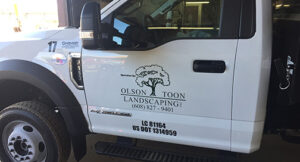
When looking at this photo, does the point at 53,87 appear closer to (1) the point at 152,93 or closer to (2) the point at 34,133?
(2) the point at 34,133

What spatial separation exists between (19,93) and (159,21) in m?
1.68

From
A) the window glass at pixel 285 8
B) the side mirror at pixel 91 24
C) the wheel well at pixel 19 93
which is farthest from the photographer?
the wheel well at pixel 19 93

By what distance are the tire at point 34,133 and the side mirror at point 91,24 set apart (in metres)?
0.91

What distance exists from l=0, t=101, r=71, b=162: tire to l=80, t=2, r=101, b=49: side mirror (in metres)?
0.91

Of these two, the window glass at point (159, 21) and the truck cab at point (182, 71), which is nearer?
the truck cab at point (182, 71)

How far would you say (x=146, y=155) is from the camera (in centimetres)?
241

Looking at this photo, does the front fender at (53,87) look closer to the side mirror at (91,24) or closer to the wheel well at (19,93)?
the wheel well at (19,93)

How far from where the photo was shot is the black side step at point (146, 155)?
7.54 ft

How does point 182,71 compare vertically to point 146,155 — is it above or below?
above

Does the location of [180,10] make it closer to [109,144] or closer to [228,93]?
[228,93]

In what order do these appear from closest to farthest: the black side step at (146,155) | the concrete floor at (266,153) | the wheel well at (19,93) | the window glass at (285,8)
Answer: the black side step at (146,155), the window glass at (285,8), the wheel well at (19,93), the concrete floor at (266,153)

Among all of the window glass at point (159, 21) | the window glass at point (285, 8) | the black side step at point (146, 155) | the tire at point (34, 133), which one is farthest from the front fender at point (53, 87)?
the window glass at point (285, 8)

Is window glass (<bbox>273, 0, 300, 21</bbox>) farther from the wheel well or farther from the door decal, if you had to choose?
the wheel well

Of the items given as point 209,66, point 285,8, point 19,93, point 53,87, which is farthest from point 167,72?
point 19,93
